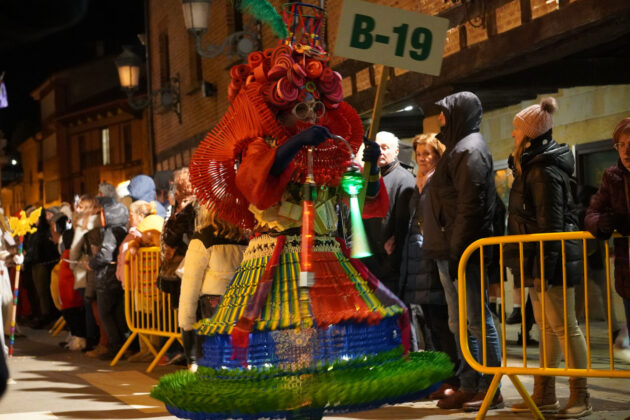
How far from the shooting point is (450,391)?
7578 mm

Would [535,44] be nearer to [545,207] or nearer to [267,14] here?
[545,207]

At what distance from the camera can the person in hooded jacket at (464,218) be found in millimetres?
7066

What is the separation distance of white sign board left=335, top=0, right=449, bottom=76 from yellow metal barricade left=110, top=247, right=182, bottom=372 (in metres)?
5.29

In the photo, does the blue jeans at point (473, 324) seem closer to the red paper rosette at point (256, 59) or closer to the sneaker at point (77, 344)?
the red paper rosette at point (256, 59)

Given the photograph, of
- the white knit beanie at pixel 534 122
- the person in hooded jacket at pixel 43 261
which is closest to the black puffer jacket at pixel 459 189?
the white knit beanie at pixel 534 122

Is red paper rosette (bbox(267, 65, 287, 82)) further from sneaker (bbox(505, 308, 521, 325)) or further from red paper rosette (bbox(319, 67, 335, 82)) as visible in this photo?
sneaker (bbox(505, 308, 521, 325))

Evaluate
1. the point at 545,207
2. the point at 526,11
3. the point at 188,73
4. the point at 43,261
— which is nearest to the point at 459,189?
the point at 545,207

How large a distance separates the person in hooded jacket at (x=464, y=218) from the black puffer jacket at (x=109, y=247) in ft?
18.2

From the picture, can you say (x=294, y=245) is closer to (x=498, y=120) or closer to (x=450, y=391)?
(x=450, y=391)

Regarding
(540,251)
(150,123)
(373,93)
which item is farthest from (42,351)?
(150,123)

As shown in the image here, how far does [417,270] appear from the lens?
8000mm

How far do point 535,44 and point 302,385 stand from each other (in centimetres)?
549

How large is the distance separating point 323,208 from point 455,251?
5.86ft

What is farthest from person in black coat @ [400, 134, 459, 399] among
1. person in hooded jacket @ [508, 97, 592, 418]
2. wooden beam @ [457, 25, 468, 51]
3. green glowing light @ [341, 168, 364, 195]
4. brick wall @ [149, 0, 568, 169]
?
brick wall @ [149, 0, 568, 169]
